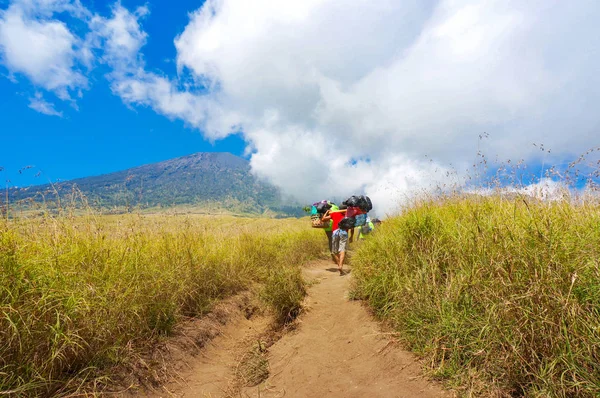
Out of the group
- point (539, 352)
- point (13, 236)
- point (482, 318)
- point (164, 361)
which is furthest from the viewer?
point (164, 361)

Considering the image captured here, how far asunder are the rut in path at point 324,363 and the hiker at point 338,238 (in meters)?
3.45

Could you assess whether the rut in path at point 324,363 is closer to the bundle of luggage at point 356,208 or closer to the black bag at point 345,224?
the black bag at point 345,224

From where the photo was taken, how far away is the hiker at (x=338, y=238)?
28.2 feet

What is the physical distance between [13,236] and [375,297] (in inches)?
178

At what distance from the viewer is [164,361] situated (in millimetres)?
3414

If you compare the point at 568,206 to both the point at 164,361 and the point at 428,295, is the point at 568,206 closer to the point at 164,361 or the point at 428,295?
the point at 428,295

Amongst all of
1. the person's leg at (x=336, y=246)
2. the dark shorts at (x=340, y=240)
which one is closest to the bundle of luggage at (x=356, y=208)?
the dark shorts at (x=340, y=240)

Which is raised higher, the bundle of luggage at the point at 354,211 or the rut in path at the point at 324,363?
the bundle of luggage at the point at 354,211

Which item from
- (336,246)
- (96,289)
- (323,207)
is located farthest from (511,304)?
(323,207)

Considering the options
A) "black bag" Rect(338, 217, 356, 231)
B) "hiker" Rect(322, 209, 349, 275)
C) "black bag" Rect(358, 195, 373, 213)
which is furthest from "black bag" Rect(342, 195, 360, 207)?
"black bag" Rect(338, 217, 356, 231)

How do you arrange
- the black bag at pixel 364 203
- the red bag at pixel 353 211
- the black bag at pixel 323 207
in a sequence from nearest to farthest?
1. the red bag at pixel 353 211
2. the black bag at pixel 364 203
3. the black bag at pixel 323 207

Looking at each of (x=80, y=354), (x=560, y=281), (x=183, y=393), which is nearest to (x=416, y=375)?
(x=560, y=281)

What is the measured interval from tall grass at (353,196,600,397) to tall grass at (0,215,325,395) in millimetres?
2606

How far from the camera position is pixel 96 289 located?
119 inches
